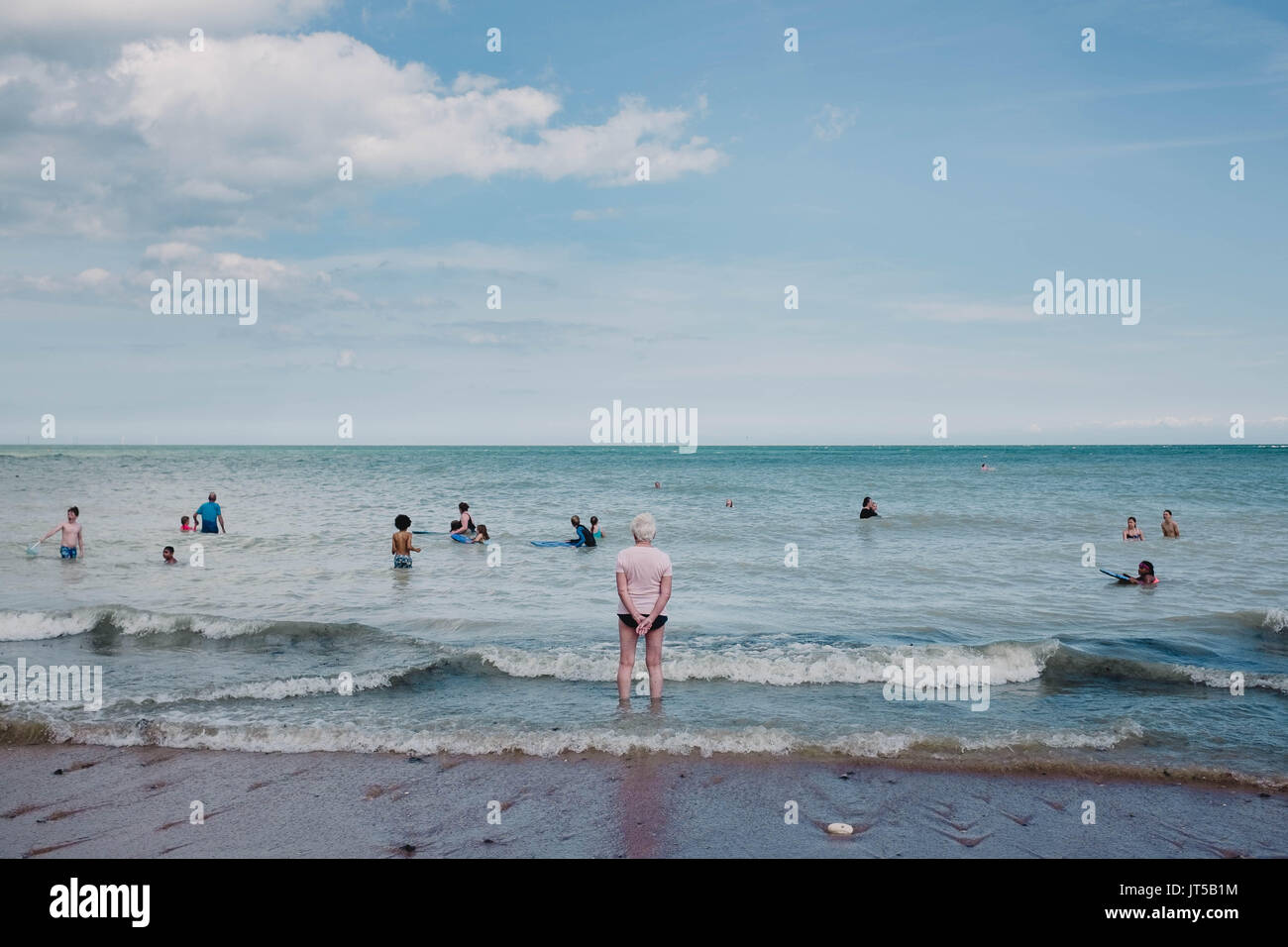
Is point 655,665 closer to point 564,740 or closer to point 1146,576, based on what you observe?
point 564,740

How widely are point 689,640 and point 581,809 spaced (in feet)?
19.9

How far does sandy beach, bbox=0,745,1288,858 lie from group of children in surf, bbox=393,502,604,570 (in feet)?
38.7

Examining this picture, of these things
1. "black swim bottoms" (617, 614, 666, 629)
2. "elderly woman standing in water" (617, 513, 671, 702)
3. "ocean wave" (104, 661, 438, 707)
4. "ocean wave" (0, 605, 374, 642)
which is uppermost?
"elderly woman standing in water" (617, 513, 671, 702)

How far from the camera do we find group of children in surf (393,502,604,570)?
63.3 ft

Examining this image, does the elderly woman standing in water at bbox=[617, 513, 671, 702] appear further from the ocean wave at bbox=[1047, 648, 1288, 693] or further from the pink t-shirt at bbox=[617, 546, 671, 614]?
the ocean wave at bbox=[1047, 648, 1288, 693]

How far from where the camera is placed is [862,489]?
5350 centimetres

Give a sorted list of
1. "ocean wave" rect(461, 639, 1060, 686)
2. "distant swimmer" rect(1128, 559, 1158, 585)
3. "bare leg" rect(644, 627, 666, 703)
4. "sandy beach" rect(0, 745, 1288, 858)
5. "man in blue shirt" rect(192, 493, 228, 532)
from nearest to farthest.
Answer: "sandy beach" rect(0, 745, 1288, 858) < "bare leg" rect(644, 627, 666, 703) < "ocean wave" rect(461, 639, 1060, 686) < "distant swimmer" rect(1128, 559, 1158, 585) < "man in blue shirt" rect(192, 493, 228, 532)

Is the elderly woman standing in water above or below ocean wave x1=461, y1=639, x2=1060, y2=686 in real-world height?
above

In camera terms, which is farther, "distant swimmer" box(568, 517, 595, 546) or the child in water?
"distant swimmer" box(568, 517, 595, 546)

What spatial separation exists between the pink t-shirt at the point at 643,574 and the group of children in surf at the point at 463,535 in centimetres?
1177

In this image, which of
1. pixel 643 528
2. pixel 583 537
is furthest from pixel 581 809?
pixel 583 537

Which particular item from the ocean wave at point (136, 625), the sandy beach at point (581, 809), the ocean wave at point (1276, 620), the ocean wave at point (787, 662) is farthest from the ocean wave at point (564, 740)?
the ocean wave at point (1276, 620)

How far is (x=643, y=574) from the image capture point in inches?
333

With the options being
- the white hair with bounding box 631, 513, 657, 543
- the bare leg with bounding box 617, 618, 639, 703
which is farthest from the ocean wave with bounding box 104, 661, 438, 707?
the white hair with bounding box 631, 513, 657, 543
